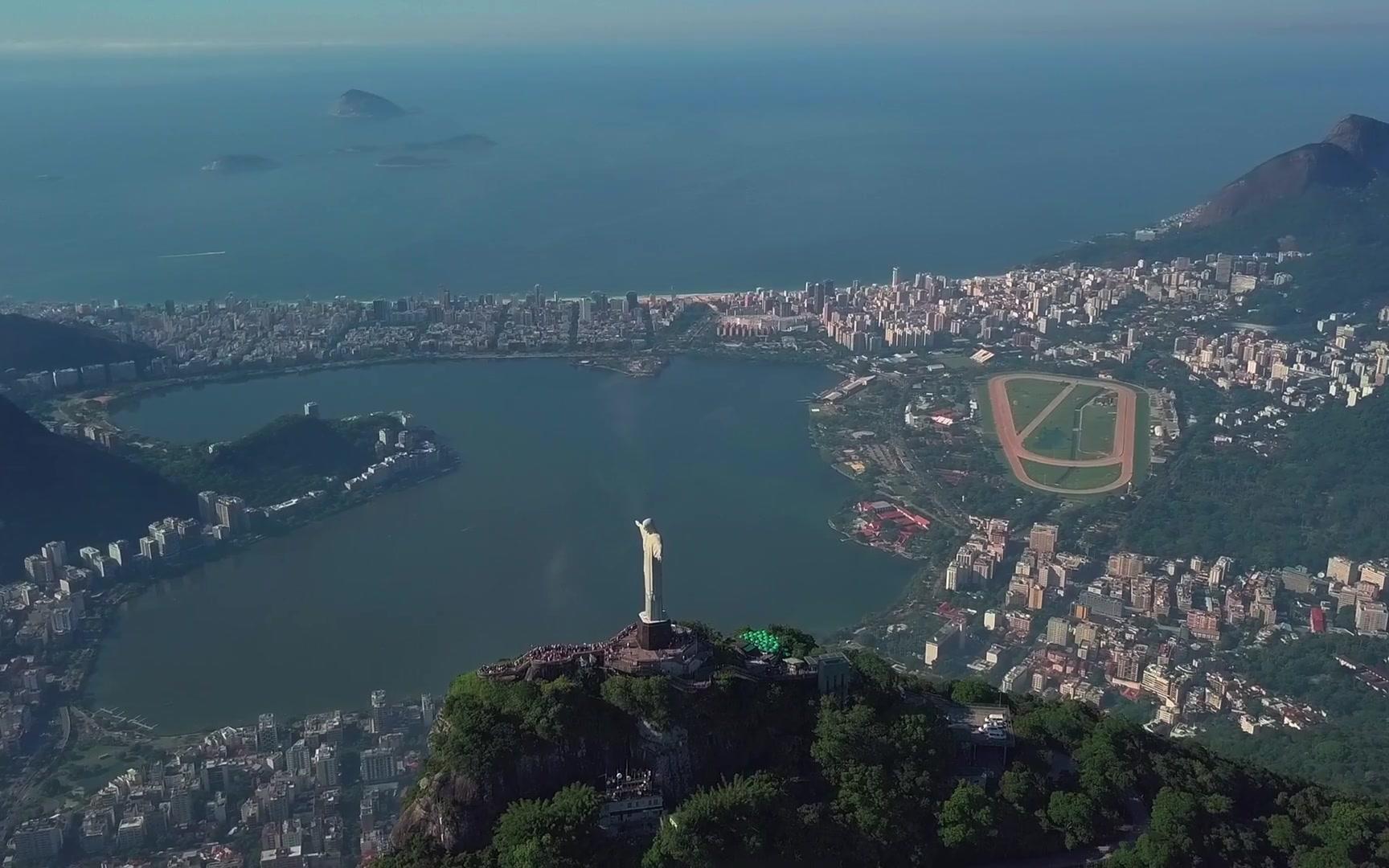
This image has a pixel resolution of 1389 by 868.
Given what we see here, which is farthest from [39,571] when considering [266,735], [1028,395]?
[1028,395]

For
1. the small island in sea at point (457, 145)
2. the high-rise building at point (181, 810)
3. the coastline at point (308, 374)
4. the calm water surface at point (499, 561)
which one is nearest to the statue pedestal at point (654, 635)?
the high-rise building at point (181, 810)

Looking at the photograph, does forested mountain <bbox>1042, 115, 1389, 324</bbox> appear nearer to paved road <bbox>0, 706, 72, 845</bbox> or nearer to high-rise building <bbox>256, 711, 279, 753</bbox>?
high-rise building <bbox>256, 711, 279, 753</bbox>

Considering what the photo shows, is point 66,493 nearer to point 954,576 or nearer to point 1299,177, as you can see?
Result: point 954,576

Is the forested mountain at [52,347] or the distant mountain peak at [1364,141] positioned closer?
the forested mountain at [52,347]

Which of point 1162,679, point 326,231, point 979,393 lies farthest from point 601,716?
point 326,231

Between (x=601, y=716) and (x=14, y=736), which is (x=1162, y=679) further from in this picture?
(x=14, y=736)

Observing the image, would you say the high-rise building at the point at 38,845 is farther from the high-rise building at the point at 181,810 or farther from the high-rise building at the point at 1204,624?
the high-rise building at the point at 1204,624
